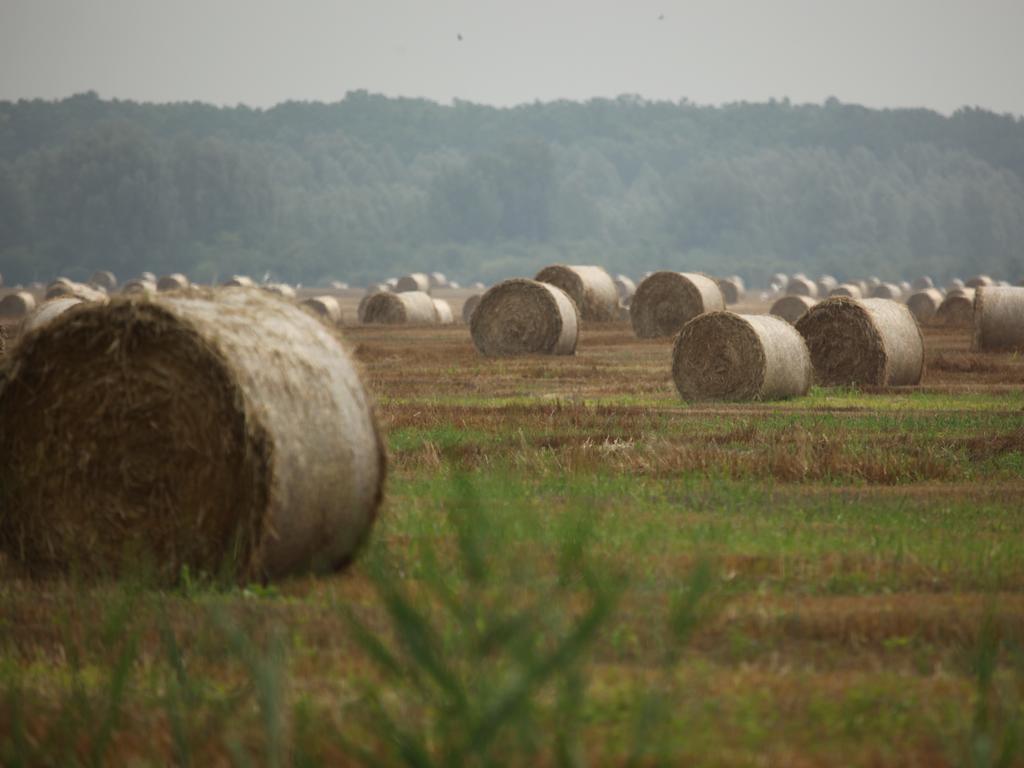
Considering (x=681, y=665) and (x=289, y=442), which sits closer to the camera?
(x=681, y=665)

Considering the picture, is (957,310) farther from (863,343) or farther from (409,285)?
(409,285)

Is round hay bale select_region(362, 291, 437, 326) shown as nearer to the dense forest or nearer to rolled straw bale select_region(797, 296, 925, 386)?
rolled straw bale select_region(797, 296, 925, 386)

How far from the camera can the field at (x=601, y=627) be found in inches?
194

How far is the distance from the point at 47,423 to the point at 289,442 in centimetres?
161

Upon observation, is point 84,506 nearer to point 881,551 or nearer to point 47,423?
point 47,423

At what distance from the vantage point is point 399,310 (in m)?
43.3

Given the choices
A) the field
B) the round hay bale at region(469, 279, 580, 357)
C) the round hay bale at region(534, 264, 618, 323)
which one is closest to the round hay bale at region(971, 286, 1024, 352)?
the round hay bale at region(469, 279, 580, 357)

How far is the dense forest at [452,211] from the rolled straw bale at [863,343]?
104715mm

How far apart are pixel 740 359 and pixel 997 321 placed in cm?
1017

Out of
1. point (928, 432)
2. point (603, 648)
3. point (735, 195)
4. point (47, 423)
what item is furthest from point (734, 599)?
point (735, 195)

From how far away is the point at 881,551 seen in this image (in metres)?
9.71

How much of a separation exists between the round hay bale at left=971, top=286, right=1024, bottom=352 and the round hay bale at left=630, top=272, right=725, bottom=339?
720 cm

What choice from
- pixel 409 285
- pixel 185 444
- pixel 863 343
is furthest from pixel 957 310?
pixel 409 285

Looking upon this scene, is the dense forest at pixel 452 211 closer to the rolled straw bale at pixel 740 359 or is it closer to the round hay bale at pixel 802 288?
the round hay bale at pixel 802 288
